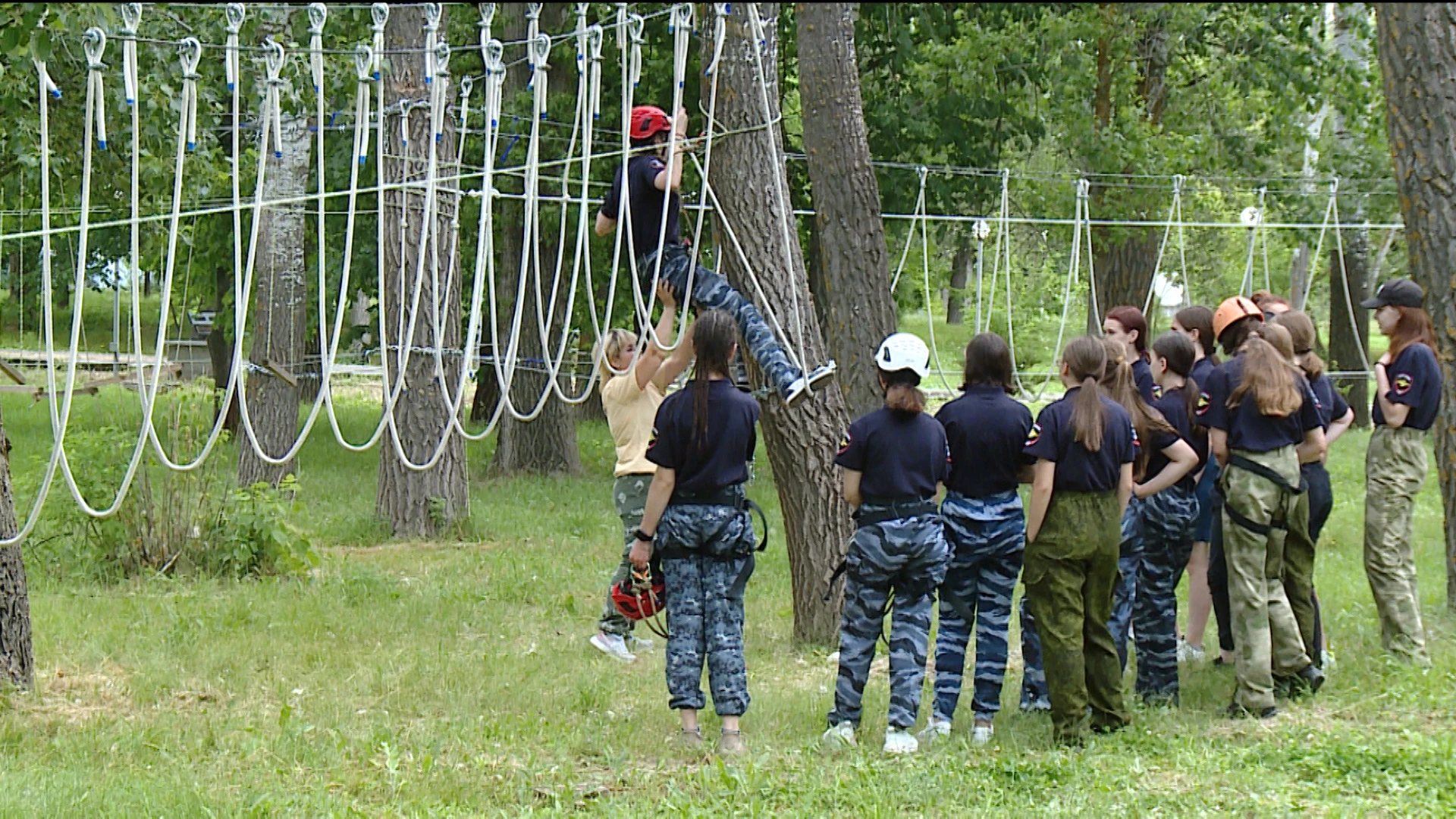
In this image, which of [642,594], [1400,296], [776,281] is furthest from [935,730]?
[1400,296]

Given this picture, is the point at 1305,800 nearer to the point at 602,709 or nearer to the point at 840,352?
the point at 602,709

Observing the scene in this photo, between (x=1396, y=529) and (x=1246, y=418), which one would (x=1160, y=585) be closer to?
(x=1246, y=418)

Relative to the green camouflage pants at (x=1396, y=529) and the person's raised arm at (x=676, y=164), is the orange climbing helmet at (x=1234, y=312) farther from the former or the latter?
the person's raised arm at (x=676, y=164)

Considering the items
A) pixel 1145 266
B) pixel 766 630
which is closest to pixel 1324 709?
pixel 766 630

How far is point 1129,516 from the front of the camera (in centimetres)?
490

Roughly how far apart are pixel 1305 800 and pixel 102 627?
479cm

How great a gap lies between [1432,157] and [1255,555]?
247 centimetres

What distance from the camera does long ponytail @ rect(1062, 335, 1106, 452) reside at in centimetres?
426

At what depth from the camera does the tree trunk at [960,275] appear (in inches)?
791

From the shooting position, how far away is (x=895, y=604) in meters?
4.43

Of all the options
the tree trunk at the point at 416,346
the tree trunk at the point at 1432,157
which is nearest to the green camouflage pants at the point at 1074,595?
the tree trunk at the point at 1432,157

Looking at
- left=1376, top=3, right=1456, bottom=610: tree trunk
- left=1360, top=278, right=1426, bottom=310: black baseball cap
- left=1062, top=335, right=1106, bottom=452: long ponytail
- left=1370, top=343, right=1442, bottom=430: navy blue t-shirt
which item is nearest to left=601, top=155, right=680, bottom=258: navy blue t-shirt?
left=1062, top=335, right=1106, bottom=452: long ponytail

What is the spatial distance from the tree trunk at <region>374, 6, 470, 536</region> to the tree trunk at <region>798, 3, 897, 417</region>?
8.92ft

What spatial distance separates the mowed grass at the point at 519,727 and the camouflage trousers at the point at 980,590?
187 millimetres
